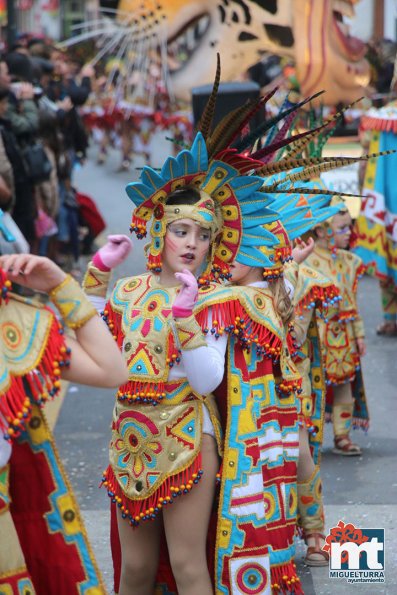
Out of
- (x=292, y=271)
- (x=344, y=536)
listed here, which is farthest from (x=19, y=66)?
(x=344, y=536)

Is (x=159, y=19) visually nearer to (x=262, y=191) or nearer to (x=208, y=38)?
(x=208, y=38)

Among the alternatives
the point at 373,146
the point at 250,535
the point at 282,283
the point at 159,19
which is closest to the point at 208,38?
the point at 159,19

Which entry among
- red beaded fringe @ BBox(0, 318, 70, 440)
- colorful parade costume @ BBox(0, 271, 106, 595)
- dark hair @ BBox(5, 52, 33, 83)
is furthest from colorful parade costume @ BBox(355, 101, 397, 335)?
red beaded fringe @ BBox(0, 318, 70, 440)

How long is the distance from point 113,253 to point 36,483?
45.3 inches

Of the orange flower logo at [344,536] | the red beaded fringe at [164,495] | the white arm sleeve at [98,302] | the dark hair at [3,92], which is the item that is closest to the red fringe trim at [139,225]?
the white arm sleeve at [98,302]

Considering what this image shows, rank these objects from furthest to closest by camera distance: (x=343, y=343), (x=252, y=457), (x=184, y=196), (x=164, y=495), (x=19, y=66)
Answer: (x=19, y=66) < (x=343, y=343) < (x=184, y=196) < (x=252, y=457) < (x=164, y=495)

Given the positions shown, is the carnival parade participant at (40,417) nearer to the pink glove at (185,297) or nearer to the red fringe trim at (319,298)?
the pink glove at (185,297)

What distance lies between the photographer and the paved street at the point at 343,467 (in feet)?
19.3

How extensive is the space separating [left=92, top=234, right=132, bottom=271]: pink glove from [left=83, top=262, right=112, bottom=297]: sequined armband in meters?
0.03

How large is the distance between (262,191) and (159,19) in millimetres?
5817

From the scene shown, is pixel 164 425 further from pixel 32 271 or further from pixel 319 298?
pixel 319 298

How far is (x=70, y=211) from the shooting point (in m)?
13.3

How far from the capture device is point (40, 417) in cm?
353

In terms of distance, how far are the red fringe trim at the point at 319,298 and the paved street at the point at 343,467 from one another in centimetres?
101
